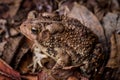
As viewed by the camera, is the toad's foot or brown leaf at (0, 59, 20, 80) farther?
the toad's foot

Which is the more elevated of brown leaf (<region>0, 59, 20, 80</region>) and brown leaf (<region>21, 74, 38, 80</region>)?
brown leaf (<region>0, 59, 20, 80</region>)

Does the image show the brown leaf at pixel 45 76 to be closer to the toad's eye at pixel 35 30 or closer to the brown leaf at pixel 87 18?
the toad's eye at pixel 35 30

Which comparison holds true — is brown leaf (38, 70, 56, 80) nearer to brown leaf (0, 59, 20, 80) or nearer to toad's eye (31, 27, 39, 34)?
brown leaf (0, 59, 20, 80)

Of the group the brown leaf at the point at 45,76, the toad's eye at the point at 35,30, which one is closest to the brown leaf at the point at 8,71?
the brown leaf at the point at 45,76

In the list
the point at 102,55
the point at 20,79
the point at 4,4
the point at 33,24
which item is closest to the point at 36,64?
the point at 20,79

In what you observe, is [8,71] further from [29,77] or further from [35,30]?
[35,30]

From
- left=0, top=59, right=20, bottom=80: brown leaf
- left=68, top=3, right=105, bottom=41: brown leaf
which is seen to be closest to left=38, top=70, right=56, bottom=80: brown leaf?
left=0, top=59, right=20, bottom=80: brown leaf

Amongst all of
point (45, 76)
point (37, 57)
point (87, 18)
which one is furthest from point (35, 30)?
point (87, 18)

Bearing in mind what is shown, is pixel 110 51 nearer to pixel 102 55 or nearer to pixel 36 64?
pixel 102 55
